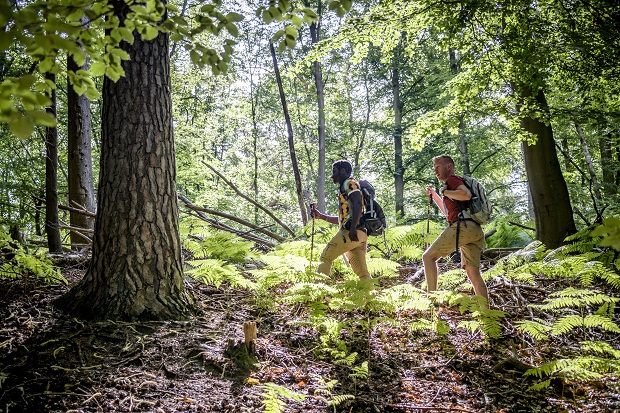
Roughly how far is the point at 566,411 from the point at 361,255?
314 centimetres

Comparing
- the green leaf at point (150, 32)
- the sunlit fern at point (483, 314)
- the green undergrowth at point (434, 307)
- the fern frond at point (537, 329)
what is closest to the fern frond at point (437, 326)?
the green undergrowth at point (434, 307)

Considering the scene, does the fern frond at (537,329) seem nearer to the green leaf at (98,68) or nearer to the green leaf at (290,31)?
the green leaf at (290,31)

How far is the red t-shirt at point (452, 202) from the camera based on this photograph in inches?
198

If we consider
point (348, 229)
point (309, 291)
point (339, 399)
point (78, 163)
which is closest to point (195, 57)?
point (339, 399)

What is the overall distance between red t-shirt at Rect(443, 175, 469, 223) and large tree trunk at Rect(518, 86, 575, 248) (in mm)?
3073

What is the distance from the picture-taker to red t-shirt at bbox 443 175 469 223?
5020 mm

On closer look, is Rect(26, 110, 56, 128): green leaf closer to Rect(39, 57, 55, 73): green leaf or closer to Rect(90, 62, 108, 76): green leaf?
Rect(39, 57, 55, 73): green leaf

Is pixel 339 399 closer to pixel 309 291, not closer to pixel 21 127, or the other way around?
pixel 309 291

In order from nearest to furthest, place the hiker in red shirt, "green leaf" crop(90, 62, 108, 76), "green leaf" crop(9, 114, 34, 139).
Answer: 1. "green leaf" crop(9, 114, 34, 139)
2. "green leaf" crop(90, 62, 108, 76)
3. the hiker in red shirt

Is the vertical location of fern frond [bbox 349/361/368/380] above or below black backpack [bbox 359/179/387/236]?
below

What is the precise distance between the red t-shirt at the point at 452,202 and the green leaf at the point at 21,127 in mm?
4811

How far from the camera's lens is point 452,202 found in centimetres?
514

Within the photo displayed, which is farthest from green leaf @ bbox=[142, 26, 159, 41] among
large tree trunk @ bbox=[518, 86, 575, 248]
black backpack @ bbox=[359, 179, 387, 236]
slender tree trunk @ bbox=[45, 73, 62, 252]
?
large tree trunk @ bbox=[518, 86, 575, 248]

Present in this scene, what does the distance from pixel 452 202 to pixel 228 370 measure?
143 inches
